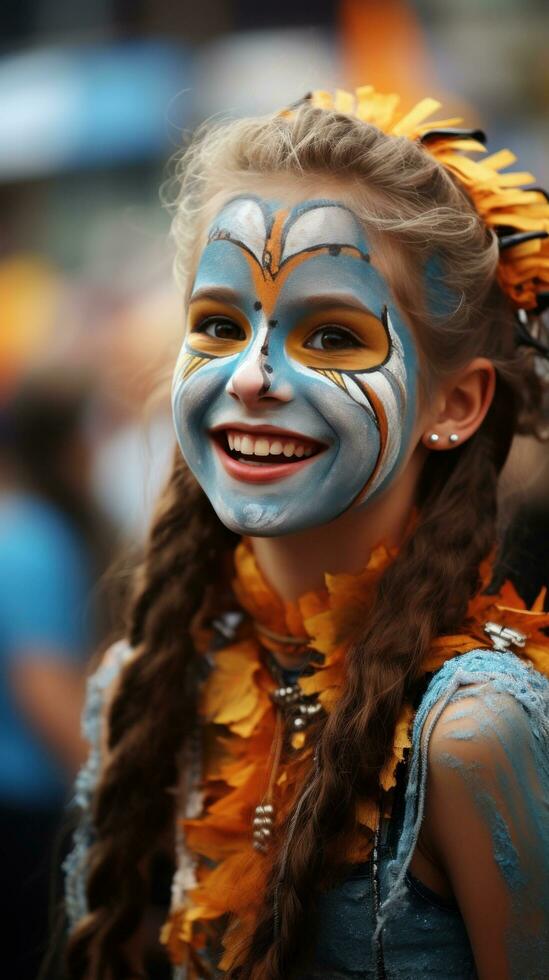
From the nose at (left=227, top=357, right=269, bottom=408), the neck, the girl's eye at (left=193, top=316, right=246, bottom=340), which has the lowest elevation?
the neck

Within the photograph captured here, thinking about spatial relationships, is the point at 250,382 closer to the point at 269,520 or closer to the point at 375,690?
the point at 269,520

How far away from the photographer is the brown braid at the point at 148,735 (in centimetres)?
188

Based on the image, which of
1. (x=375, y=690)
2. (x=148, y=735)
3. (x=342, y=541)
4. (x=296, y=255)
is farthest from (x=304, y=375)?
(x=148, y=735)

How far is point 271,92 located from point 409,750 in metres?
3.57

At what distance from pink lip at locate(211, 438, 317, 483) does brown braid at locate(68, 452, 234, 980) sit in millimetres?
375

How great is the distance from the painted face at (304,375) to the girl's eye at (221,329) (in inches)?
1.0

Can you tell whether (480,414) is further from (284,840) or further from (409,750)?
(284,840)

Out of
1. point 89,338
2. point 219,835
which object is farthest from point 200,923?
point 89,338

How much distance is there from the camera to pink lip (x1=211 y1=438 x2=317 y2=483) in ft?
5.13

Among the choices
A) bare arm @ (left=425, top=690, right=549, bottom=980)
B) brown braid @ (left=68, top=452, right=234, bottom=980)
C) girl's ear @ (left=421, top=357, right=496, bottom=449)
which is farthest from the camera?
brown braid @ (left=68, top=452, right=234, bottom=980)

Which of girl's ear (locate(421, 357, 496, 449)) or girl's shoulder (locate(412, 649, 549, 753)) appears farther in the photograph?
girl's ear (locate(421, 357, 496, 449))

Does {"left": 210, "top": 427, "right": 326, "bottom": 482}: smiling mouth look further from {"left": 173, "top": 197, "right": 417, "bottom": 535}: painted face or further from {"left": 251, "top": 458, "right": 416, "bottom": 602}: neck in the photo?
{"left": 251, "top": 458, "right": 416, "bottom": 602}: neck

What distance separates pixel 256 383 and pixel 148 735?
2.35ft

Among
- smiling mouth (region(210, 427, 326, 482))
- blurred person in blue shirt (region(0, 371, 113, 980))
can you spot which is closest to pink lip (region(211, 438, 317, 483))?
smiling mouth (region(210, 427, 326, 482))
